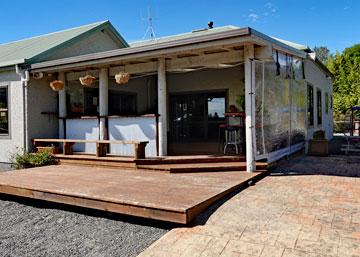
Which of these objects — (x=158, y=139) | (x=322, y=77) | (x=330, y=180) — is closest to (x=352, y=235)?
(x=330, y=180)

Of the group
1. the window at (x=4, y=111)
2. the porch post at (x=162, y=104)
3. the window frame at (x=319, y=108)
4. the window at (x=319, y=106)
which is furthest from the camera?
the window at (x=319, y=106)

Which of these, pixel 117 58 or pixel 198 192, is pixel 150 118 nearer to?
pixel 117 58

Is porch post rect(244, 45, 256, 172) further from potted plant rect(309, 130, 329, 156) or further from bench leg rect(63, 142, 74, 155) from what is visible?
bench leg rect(63, 142, 74, 155)

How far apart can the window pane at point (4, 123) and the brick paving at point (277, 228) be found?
7.53 meters

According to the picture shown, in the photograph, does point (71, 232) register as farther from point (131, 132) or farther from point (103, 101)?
point (103, 101)

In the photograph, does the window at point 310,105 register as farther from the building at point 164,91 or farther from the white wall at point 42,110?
the white wall at point 42,110

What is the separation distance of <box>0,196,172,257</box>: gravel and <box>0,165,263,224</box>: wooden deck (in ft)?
0.71

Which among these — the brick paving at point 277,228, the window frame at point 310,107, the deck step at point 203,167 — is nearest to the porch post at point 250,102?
the deck step at point 203,167

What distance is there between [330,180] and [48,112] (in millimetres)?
7562

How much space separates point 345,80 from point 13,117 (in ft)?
73.4

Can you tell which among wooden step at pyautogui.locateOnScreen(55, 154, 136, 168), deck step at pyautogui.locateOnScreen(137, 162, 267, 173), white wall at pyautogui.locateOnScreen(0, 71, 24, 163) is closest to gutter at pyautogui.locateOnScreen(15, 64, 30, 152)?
white wall at pyautogui.locateOnScreen(0, 71, 24, 163)

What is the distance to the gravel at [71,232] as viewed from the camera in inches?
148

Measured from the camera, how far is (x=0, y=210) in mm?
5523

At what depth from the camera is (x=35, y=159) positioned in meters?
8.19
